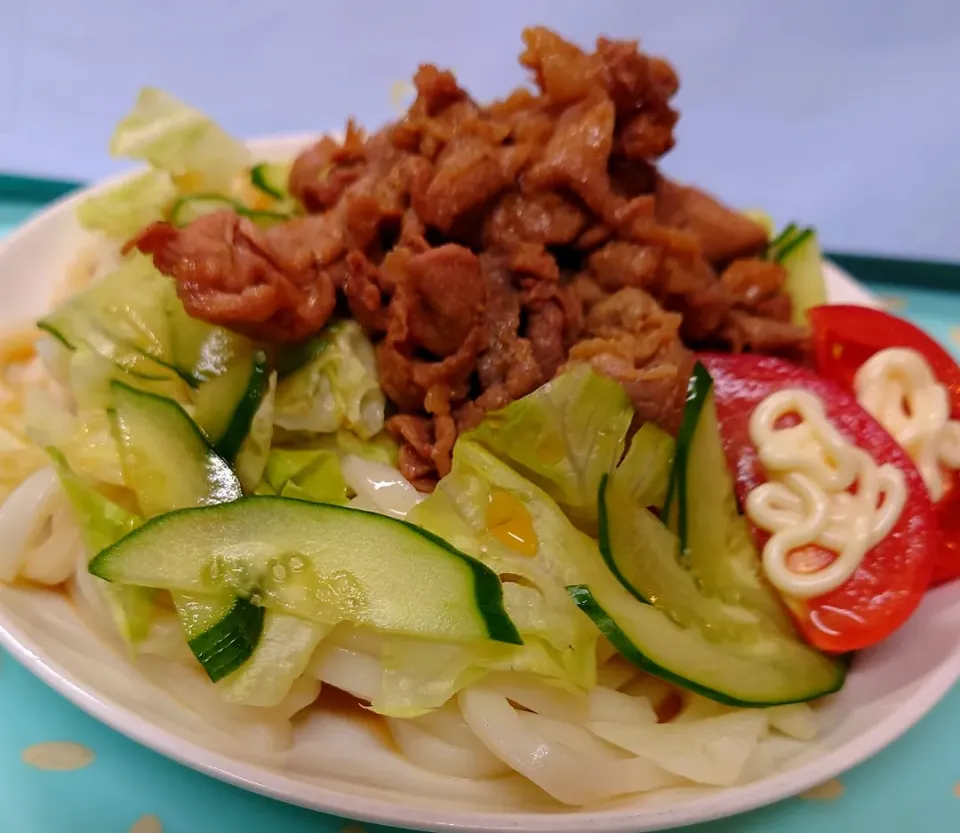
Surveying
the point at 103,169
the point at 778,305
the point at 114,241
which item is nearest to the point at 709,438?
the point at 778,305

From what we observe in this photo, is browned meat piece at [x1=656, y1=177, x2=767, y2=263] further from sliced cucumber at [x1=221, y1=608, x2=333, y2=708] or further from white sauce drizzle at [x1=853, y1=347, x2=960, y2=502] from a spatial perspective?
sliced cucumber at [x1=221, y1=608, x2=333, y2=708]

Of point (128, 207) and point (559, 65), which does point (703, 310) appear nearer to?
point (559, 65)

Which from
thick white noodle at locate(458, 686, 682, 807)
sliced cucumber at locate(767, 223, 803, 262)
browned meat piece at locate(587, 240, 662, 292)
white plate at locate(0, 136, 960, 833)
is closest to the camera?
white plate at locate(0, 136, 960, 833)

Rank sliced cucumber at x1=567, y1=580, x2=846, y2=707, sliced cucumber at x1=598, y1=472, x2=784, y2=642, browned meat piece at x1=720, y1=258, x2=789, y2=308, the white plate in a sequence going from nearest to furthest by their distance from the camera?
the white plate
sliced cucumber at x1=567, y1=580, x2=846, y2=707
sliced cucumber at x1=598, y1=472, x2=784, y2=642
browned meat piece at x1=720, y1=258, x2=789, y2=308

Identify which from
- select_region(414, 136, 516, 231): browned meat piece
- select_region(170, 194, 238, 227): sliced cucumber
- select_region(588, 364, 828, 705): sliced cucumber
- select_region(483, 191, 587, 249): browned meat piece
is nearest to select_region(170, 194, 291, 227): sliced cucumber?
select_region(170, 194, 238, 227): sliced cucumber

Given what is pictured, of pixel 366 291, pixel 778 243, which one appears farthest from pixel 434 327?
pixel 778 243

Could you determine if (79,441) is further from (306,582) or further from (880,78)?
(880,78)
